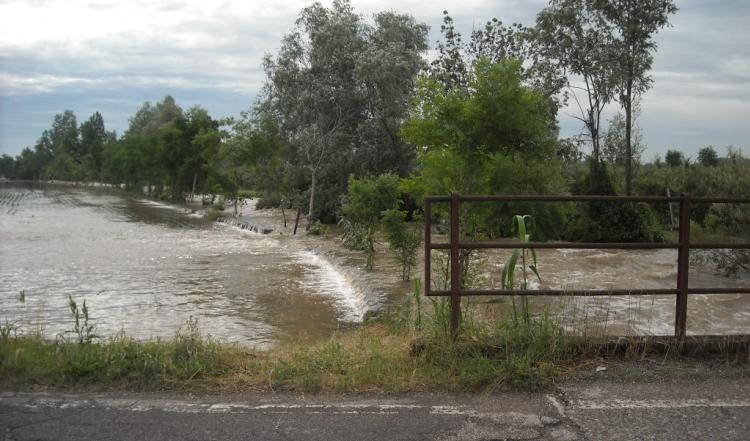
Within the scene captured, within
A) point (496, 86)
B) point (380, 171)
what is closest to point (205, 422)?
point (496, 86)

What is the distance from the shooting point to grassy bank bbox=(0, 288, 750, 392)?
517cm

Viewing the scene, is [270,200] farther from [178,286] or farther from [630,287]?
[630,287]

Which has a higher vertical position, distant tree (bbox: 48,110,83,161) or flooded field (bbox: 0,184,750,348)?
distant tree (bbox: 48,110,83,161)

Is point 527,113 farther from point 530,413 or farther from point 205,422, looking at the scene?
point 205,422

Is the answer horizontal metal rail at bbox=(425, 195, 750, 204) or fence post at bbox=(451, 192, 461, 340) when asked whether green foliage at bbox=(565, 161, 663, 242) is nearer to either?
horizontal metal rail at bbox=(425, 195, 750, 204)

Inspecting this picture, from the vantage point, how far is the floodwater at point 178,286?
10914 millimetres

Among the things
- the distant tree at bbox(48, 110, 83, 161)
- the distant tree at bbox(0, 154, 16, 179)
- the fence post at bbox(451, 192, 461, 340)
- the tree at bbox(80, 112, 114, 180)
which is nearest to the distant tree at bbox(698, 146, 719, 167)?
the fence post at bbox(451, 192, 461, 340)

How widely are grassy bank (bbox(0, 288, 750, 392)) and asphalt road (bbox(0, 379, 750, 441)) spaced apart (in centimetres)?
19

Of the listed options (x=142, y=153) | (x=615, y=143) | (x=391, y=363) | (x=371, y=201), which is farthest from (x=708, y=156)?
(x=142, y=153)

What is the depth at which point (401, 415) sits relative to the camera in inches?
180

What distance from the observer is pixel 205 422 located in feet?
14.6

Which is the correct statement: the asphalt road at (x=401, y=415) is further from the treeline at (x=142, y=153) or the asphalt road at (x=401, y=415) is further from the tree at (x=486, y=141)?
the treeline at (x=142, y=153)

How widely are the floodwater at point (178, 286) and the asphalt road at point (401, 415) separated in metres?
3.77

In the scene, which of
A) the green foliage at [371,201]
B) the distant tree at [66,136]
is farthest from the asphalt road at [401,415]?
the distant tree at [66,136]
